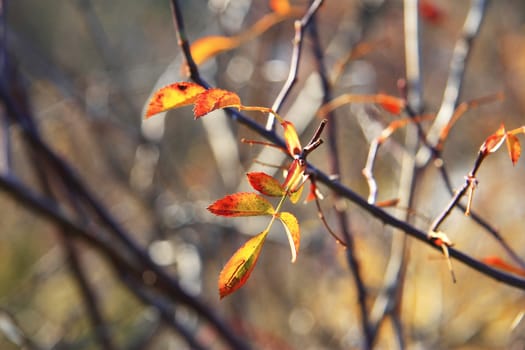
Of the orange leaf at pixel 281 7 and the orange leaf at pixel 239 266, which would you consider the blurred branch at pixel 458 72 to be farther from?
the orange leaf at pixel 239 266

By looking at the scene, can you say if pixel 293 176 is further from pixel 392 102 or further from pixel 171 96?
pixel 392 102

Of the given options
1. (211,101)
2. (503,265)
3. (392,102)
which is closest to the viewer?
(211,101)

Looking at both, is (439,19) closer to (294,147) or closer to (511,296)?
(511,296)

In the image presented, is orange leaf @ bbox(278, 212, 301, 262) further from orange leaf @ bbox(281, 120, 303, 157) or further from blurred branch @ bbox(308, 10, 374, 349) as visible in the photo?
blurred branch @ bbox(308, 10, 374, 349)

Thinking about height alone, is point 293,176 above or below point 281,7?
below

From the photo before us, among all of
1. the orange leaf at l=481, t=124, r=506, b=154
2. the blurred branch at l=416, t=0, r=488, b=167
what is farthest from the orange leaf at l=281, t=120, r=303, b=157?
the blurred branch at l=416, t=0, r=488, b=167

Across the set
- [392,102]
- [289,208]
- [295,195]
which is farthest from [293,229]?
[289,208]
